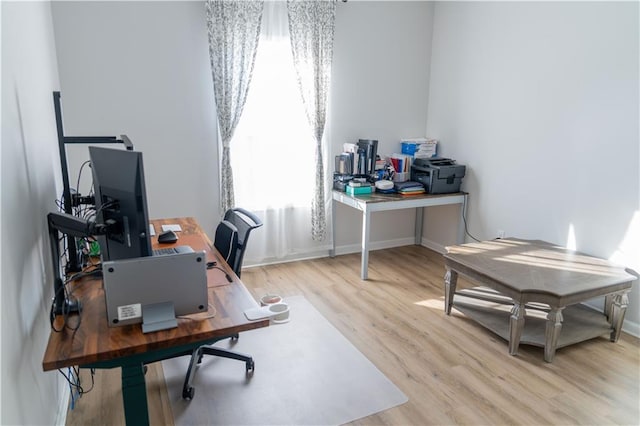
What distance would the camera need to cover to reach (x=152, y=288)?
140 centimetres

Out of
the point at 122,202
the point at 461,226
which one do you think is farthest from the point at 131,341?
the point at 461,226

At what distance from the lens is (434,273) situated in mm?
3992

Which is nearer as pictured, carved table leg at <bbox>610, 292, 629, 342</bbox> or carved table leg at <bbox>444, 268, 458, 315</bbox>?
carved table leg at <bbox>610, 292, 629, 342</bbox>

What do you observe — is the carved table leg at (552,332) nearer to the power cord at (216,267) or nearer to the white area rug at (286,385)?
the white area rug at (286,385)

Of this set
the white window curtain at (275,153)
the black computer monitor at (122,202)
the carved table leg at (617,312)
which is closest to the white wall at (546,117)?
the carved table leg at (617,312)

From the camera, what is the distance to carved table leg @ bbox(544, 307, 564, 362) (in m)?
2.45

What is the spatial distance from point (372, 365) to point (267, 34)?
9.49 feet

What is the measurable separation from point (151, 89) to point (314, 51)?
4.85ft

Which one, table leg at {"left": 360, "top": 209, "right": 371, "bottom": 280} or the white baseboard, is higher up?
table leg at {"left": 360, "top": 209, "right": 371, "bottom": 280}

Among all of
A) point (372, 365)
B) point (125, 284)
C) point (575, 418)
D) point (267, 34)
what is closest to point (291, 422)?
point (372, 365)

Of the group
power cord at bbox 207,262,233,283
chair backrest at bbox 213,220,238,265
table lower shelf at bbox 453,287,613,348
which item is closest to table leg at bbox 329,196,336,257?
table lower shelf at bbox 453,287,613,348

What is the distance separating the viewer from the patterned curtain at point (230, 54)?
136 inches

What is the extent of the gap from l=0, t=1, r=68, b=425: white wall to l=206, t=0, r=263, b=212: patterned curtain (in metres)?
1.41

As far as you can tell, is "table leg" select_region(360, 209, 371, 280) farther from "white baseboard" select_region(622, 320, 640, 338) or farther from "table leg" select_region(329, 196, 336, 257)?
"white baseboard" select_region(622, 320, 640, 338)
